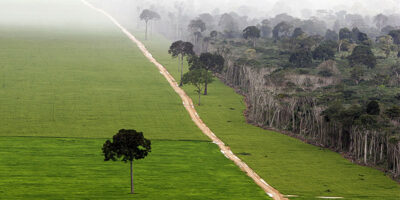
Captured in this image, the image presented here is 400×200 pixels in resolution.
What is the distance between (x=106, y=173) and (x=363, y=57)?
115 m

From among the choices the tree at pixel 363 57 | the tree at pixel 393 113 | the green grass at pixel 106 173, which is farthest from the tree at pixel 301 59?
the green grass at pixel 106 173

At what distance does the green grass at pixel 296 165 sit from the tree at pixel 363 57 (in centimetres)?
6134

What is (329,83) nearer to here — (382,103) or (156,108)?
(382,103)

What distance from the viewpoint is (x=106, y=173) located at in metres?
81.4

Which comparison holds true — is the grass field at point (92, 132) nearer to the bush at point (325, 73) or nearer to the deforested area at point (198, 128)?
the deforested area at point (198, 128)

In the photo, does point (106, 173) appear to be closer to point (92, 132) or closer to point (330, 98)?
point (92, 132)

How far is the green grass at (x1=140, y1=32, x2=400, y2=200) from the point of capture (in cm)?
7819

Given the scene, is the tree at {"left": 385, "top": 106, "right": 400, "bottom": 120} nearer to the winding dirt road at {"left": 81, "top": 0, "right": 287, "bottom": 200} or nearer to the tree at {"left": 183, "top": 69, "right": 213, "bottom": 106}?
the winding dirt road at {"left": 81, "top": 0, "right": 287, "bottom": 200}

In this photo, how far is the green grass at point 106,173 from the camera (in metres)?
72.0

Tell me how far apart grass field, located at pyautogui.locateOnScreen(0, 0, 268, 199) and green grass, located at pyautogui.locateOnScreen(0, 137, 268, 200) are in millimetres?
116

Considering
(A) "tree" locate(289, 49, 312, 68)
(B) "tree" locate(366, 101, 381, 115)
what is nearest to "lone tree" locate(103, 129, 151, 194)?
(B) "tree" locate(366, 101, 381, 115)

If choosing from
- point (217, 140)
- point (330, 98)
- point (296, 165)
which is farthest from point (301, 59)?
point (296, 165)

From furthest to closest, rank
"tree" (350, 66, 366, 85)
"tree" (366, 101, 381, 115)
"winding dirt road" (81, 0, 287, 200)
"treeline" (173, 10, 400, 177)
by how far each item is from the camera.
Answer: "tree" (350, 66, 366, 85)
"tree" (366, 101, 381, 115)
"treeline" (173, 10, 400, 177)
"winding dirt road" (81, 0, 287, 200)

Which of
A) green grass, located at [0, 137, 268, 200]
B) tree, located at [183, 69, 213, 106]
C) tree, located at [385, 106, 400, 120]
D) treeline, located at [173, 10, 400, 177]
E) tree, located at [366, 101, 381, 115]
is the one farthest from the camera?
tree, located at [183, 69, 213, 106]
